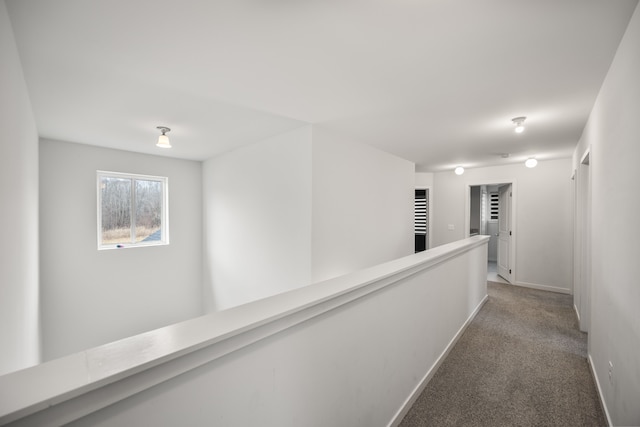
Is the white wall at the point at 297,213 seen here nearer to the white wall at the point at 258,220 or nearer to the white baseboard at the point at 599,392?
the white wall at the point at 258,220

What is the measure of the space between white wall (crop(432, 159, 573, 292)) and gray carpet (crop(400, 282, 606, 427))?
5.60ft

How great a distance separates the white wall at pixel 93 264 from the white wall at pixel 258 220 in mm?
541

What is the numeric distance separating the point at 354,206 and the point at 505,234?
3967mm

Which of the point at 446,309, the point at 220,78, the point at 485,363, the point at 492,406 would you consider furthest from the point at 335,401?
the point at 220,78

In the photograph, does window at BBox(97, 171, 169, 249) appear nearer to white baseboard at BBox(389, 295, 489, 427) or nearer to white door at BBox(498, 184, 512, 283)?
white baseboard at BBox(389, 295, 489, 427)

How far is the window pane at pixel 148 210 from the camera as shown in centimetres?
473

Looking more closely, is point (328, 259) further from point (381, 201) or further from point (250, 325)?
point (250, 325)

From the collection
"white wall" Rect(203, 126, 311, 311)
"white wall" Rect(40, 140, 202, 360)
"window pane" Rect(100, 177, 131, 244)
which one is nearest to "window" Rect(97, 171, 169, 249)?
"window pane" Rect(100, 177, 131, 244)

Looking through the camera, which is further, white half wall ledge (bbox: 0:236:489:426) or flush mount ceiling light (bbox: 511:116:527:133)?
flush mount ceiling light (bbox: 511:116:527:133)

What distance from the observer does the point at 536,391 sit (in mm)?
2219

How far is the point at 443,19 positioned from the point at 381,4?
368mm

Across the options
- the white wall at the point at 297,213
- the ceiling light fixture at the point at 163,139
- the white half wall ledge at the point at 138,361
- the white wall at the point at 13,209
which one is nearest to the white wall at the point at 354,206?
the white wall at the point at 297,213

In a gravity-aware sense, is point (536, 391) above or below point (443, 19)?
below

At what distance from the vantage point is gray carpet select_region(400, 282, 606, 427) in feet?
6.34
